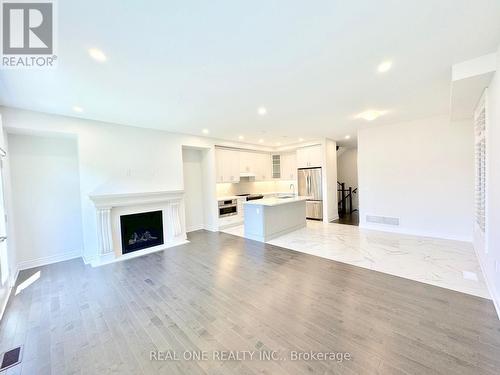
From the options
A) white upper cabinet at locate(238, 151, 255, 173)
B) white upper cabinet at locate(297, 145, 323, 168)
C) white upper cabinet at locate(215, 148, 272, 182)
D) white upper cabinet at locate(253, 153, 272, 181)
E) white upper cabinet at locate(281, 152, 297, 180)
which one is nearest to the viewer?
white upper cabinet at locate(215, 148, 272, 182)

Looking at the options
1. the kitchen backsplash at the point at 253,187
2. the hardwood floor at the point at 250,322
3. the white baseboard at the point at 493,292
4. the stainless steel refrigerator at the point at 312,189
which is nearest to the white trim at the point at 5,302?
the hardwood floor at the point at 250,322

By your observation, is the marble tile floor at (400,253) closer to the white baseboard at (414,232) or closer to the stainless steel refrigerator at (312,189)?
the white baseboard at (414,232)

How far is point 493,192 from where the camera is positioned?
2.66 meters

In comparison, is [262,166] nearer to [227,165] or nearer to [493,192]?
[227,165]

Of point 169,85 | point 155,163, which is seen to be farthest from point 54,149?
point 169,85

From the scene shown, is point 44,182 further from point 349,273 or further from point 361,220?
point 361,220

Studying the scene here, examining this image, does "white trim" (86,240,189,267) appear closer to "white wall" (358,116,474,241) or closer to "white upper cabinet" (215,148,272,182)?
"white upper cabinet" (215,148,272,182)

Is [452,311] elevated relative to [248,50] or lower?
lower

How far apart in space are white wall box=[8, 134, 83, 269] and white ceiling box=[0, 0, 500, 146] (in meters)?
1.04

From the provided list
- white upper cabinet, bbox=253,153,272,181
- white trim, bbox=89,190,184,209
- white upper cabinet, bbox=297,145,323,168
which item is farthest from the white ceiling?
white upper cabinet, bbox=253,153,272,181

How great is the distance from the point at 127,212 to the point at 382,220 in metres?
6.63

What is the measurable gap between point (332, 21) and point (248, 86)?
1.41 m

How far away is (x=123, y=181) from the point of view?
474cm

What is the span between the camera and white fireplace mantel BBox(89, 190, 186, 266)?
4.20 meters
